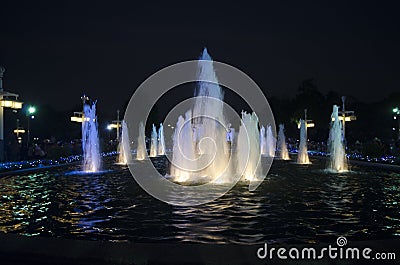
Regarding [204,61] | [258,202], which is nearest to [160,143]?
[204,61]

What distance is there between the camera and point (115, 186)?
15.4 meters

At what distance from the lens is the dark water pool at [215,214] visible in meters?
7.61

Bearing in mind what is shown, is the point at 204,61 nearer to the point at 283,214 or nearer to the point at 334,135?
the point at 334,135

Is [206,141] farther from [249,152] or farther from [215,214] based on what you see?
[215,214]

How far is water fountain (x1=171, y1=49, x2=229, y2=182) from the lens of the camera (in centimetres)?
1869
